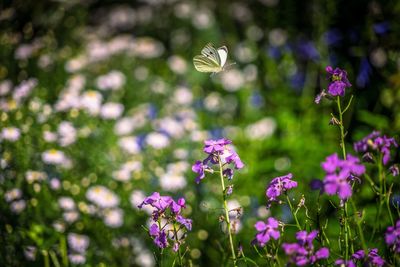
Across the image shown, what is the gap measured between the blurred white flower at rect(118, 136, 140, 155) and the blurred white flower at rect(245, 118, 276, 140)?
2.71 ft

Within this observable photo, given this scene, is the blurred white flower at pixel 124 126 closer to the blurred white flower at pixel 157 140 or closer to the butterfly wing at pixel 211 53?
the blurred white flower at pixel 157 140

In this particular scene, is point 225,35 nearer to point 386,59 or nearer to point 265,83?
point 265,83

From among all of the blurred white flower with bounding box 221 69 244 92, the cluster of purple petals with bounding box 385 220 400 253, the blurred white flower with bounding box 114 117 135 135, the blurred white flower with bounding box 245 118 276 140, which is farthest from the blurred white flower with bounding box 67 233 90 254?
the blurred white flower with bounding box 221 69 244 92

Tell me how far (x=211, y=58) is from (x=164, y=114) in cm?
199

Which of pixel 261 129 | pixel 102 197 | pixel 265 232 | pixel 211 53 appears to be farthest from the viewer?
pixel 261 129

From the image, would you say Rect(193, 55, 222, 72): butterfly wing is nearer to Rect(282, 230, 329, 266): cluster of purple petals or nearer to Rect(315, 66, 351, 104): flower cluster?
Rect(315, 66, 351, 104): flower cluster

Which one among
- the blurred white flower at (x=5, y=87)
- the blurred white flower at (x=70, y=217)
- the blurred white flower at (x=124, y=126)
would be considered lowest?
the blurred white flower at (x=70, y=217)

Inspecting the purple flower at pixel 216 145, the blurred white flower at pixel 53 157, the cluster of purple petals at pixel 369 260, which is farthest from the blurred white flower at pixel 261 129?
the cluster of purple petals at pixel 369 260

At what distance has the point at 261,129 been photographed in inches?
142

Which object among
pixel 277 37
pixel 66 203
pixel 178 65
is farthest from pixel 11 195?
pixel 277 37

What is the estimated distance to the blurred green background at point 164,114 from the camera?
261cm

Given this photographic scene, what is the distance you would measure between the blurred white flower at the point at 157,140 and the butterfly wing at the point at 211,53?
1561 mm

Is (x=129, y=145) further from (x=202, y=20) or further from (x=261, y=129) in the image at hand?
(x=202, y=20)

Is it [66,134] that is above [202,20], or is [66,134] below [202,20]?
below
